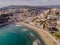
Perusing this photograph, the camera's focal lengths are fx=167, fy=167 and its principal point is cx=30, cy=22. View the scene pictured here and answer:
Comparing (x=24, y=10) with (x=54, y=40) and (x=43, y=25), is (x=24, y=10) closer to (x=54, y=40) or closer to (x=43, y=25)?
(x=43, y=25)

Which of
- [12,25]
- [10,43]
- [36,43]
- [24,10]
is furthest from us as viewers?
[24,10]

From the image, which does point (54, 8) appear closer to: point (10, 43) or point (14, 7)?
point (14, 7)

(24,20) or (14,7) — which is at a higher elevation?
(14,7)

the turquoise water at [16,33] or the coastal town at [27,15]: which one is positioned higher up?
the coastal town at [27,15]

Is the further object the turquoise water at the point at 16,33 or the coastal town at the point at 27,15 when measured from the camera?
the coastal town at the point at 27,15

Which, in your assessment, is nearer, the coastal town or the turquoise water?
the turquoise water

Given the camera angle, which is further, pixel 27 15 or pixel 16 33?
pixel 27 15

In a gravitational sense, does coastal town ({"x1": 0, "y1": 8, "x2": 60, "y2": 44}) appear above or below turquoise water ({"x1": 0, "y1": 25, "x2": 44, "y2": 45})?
above

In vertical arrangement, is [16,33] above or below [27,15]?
below

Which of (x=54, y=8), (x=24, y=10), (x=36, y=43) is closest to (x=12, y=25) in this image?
(x=24, y=10)

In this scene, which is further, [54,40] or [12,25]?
[12,25]

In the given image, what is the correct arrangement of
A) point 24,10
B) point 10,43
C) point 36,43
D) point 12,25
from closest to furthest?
1. point 36,43
2. point 10,43
3. point 12,25
4. point 24,10
